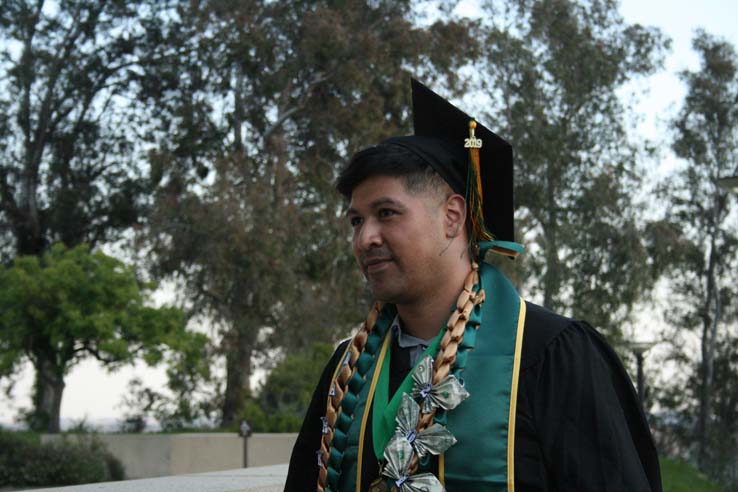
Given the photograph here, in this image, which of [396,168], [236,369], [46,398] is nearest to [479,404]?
[396,168]

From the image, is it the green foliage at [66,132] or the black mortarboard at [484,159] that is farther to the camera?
the green foliage at [66,132]

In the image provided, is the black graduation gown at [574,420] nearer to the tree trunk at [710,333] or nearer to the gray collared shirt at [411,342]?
the gray collared shirt at [411,342]

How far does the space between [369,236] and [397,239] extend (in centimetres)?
7

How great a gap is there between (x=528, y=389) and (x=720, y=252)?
34802 millimetres

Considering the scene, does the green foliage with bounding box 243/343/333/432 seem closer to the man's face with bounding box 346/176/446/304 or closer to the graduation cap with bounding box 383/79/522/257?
the graduation cap with bounding box 383/79/522/257

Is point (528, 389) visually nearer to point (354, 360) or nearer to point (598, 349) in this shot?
point (598, 349)

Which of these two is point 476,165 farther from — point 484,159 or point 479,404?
point 479,404

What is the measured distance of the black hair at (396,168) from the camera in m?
2.63

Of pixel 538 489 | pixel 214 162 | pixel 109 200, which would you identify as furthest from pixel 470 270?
pixel 109 200

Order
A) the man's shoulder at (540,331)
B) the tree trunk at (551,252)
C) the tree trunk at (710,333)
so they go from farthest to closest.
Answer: the tree trunk at (710,333) → the tree trunk at (551,252) → the man's shoulder at (540,331)

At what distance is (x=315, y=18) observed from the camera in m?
29.1

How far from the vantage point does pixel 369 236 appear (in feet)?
8.46

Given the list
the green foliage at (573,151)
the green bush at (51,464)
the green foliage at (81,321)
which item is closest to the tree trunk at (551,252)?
the green foliage at (573,151)

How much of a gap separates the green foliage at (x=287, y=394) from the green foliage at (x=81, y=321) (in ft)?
6.12
